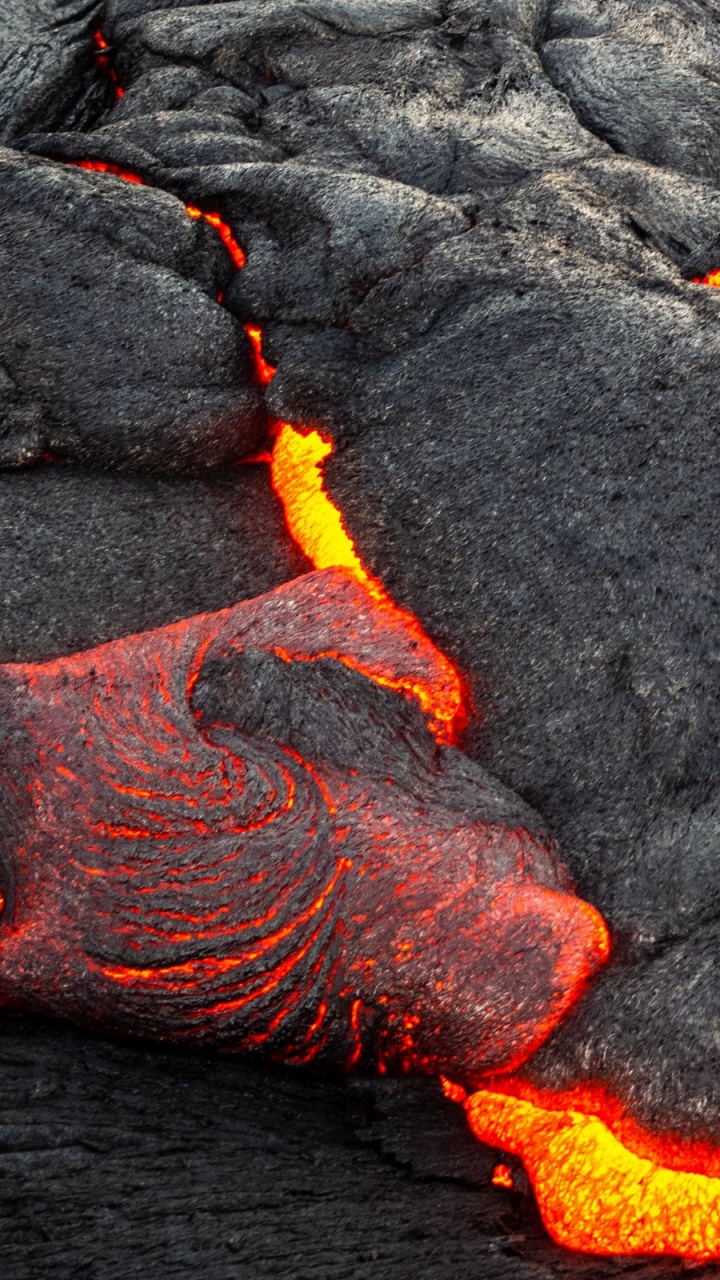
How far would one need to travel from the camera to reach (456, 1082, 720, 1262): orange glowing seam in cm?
266

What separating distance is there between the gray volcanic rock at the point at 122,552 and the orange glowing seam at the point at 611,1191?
1.71 meters

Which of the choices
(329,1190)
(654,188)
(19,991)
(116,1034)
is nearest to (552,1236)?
(329,1190)

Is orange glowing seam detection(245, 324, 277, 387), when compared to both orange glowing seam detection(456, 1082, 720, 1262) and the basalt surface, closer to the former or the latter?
the basalt surface

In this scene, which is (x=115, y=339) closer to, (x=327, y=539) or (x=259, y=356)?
(x=259, y=356)

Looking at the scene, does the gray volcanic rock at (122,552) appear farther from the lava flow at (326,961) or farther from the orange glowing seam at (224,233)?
the orange glowing seam at (224,233)

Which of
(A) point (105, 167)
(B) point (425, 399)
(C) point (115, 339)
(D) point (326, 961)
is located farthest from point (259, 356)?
(D) point (326, 961)

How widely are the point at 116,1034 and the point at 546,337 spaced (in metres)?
2.27

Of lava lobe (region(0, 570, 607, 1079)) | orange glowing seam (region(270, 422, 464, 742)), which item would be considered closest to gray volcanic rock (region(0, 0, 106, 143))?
orange glowing seam (region(270, 422, 464, 742))

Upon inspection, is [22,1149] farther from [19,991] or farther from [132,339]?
[132,339]

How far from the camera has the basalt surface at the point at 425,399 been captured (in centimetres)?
291

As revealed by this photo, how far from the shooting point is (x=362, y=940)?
9.46ft

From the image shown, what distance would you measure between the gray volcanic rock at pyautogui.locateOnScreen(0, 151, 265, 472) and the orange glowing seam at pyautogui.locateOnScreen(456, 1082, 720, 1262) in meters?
2.23

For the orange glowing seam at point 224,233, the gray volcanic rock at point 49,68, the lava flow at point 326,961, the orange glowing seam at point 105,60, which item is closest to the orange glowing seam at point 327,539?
the lava flow at point 326,961

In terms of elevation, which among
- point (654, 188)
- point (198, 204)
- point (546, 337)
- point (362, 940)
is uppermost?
point (654, 188)
